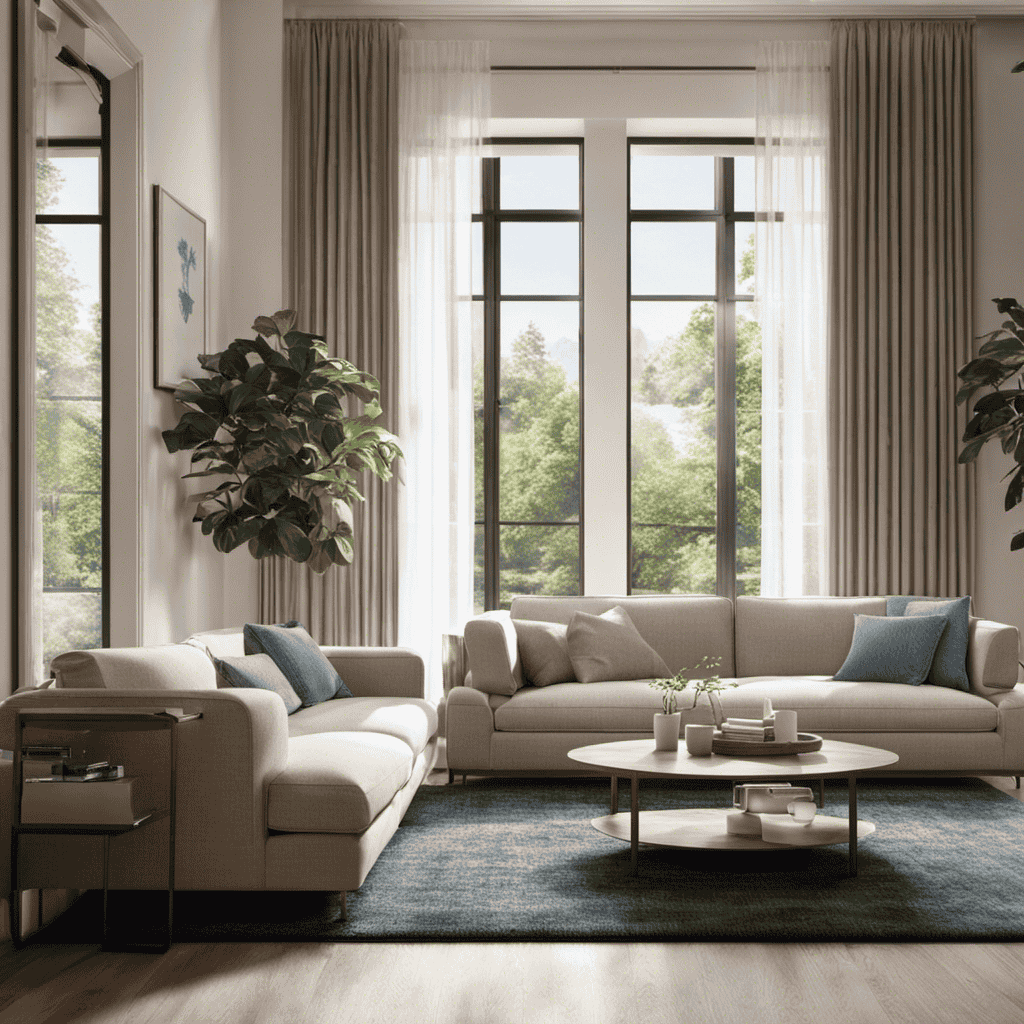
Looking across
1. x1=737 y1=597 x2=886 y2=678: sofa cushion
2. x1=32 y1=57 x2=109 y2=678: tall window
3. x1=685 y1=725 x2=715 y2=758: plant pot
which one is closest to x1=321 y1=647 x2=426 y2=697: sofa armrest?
x1=32 y1=57 x2=109 y2=678: tall window

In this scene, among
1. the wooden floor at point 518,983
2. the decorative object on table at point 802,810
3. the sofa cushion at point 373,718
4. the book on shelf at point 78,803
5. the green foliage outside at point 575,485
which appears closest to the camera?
the wooden floor at point 518,983

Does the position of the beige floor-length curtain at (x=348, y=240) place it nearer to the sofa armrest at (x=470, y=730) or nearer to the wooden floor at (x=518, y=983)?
the sofa armrest at (x=470, y=730)

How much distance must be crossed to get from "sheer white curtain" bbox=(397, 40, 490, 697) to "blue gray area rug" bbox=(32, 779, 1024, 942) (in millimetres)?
1951

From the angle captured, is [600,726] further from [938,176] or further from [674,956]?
[938,176]

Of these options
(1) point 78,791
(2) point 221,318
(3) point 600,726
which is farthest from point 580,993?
(2) point 221,318

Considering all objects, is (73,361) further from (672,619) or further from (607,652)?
(672,619)

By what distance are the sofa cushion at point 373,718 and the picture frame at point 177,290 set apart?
164 centimetres

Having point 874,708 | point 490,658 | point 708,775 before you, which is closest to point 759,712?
point 874,708

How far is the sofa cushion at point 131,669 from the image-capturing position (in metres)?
2.99

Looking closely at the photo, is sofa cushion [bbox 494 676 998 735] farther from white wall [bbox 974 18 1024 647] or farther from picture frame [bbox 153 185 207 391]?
picture frame [bbox 153 185 207 391]

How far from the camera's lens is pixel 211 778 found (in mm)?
2869

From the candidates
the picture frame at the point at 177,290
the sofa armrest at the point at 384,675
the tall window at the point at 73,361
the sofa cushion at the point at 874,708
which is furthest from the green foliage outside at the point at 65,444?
the sofa cushion at the point at 874,708

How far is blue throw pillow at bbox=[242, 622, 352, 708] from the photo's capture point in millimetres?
4199

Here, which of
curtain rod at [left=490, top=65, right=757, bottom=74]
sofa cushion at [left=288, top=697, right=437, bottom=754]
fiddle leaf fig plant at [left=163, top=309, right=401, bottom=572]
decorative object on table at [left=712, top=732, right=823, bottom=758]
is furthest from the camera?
curtain rod at [left=490, top=65, right=757, bottom=74]
